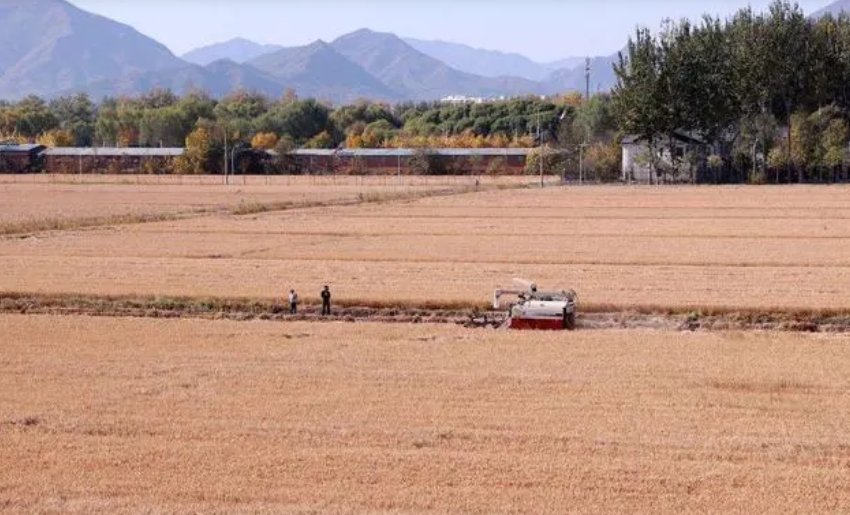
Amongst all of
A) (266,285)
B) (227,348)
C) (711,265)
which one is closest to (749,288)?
(711,265)

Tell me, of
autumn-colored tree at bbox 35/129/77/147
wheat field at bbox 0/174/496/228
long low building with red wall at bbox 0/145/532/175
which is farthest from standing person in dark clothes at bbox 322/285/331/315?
autumn-colored tree at bbox 35/129/77/147

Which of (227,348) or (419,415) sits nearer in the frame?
(419,415)

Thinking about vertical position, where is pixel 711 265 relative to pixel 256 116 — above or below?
below

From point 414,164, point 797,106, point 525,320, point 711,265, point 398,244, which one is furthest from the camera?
point 414,164

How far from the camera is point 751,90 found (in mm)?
87188

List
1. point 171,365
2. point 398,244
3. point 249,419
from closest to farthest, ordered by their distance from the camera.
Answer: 1. point 249,419
2. point 171,365
3. point 398,244

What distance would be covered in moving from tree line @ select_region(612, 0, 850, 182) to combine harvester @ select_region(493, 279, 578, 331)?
2597 inches

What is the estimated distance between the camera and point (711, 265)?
32375 mm

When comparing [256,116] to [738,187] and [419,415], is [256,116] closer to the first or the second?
[738,187]

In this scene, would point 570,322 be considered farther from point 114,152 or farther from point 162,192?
point 114,152

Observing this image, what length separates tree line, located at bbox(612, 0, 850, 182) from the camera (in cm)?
8675

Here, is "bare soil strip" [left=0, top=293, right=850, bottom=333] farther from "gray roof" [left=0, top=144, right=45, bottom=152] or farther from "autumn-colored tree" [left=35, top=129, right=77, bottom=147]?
"autumn-colored tree" [left=35, top=129, right=77, bottom=147]

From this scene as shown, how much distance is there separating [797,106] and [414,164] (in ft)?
131

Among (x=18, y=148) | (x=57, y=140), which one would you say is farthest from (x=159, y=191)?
(x=57, y=140)
